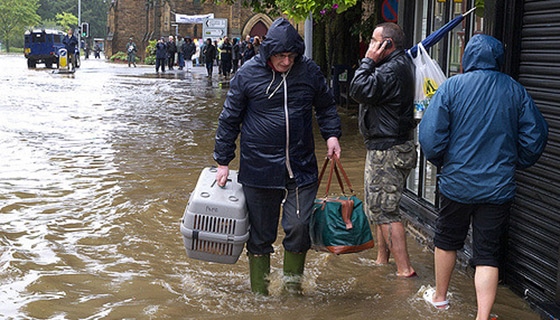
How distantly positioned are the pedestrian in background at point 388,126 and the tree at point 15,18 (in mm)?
94207

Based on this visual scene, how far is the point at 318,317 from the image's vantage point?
5.27 metres

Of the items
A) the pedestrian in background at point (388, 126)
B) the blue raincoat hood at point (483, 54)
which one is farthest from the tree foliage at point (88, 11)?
the blue raincoat hood at point (483, 54)

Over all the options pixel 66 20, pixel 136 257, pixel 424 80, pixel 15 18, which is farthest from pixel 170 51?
pixel 66 20

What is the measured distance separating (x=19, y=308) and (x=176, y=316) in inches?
41.8

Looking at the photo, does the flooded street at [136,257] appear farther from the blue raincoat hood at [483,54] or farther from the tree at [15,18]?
the tree at [15,18]

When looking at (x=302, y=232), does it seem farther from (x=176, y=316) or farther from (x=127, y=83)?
(x=127, y=83)

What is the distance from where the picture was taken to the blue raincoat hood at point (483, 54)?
4.76 m

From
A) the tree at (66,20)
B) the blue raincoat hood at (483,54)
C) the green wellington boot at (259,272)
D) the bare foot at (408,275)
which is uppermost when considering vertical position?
the tree at (66,20)

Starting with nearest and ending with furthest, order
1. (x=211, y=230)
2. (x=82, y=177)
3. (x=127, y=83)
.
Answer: (x=211, y=230)
(x=82, y=177)
(x=127, y=83)

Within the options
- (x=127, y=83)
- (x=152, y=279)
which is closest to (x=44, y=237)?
(x=152, y=279)

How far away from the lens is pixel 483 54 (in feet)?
15.6

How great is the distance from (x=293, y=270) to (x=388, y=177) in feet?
3.34

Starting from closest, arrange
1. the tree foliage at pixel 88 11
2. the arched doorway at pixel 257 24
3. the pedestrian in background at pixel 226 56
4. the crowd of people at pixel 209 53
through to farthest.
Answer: the pedestrian in background at pixel 226 56
the crowd of people at pixel 209 53
the arched doorway at pixel 257 24
the tree foliage at pixel 88 11

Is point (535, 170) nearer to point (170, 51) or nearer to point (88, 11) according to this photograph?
point (170, 51)
